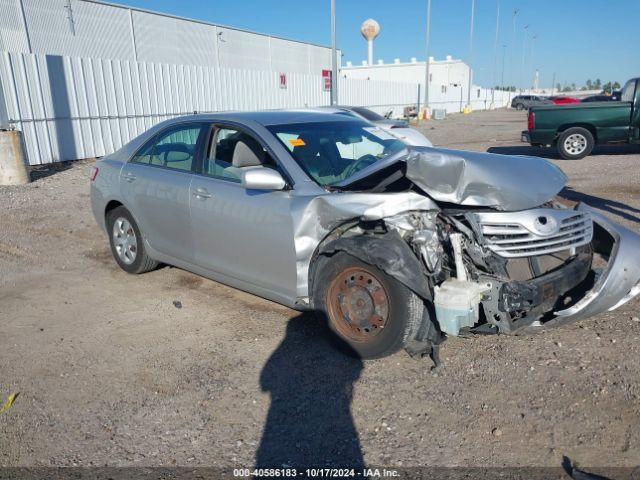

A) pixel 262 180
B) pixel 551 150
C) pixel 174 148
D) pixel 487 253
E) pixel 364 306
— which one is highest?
pixel 174 148

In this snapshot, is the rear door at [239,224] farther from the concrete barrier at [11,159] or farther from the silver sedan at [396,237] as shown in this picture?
the concrete barrier at [11,159]

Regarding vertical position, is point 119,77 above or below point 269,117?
above

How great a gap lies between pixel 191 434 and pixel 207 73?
17435 millimetres

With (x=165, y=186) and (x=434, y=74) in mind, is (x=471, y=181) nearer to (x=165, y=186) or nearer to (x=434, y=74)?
(x=165, y=186)

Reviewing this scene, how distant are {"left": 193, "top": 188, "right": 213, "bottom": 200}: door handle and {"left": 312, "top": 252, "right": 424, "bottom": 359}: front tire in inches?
48.8

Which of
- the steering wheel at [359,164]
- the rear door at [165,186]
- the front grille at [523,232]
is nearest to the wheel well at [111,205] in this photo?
the rear door at [165,186]

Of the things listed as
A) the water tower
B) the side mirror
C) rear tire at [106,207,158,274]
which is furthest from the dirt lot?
the water tower

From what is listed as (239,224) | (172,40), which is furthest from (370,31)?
(239,224)

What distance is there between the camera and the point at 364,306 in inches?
143

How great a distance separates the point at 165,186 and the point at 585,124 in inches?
480

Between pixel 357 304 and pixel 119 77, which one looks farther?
pixel 119 77

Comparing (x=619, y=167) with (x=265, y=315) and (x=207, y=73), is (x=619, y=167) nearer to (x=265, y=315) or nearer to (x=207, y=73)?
(x=265, y=315)

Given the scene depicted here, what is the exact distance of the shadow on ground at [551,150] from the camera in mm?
15227

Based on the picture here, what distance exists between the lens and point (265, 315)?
181 inches
